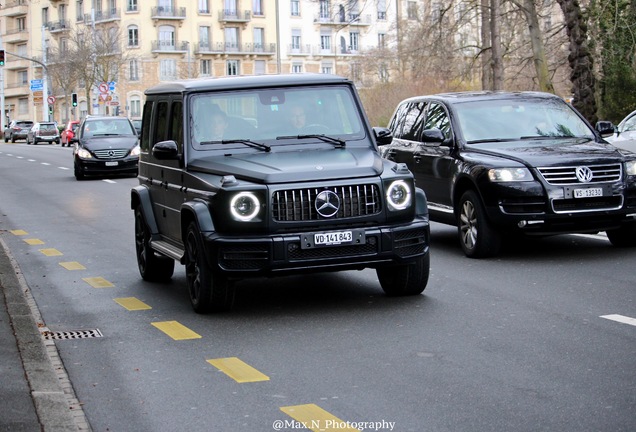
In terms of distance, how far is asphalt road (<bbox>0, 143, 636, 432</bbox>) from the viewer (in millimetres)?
6395

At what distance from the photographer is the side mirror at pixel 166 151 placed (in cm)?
1046

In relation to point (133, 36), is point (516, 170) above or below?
below

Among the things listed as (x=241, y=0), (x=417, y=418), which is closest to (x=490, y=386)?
(x=417, y=418)

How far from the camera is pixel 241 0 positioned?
4636 inches

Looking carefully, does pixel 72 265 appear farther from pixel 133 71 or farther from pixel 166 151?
pixel 133 71

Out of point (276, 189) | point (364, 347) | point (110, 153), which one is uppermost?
point (276, 189)

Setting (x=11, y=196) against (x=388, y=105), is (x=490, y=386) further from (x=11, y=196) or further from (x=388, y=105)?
(x=388, y=105)

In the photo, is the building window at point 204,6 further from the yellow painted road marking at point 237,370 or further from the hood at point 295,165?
the yellow painted road marking at point 237,370

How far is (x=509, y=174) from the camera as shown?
1262cm

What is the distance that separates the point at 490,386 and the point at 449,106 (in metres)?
7.78

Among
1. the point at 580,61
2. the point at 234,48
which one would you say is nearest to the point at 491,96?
the point at 580,61

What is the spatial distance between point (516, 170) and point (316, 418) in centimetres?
681

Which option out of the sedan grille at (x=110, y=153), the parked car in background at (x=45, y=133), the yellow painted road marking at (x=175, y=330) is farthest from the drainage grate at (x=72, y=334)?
the parked car in background at (x=45, y=133)

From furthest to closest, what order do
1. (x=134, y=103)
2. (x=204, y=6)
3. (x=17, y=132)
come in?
(x=204, y=6) < (x=134, y=103) < (x=17, y=132)
